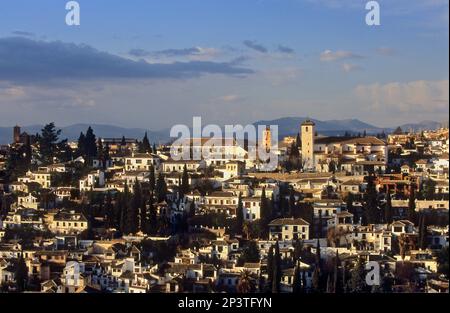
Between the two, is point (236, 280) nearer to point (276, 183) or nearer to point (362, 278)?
point (362, 278)

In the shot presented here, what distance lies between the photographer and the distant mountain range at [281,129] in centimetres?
993

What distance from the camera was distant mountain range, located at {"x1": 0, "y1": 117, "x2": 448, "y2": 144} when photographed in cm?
993

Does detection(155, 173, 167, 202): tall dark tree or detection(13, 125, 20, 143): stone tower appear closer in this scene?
detection(155, 173, 167, 202): tall dark tree

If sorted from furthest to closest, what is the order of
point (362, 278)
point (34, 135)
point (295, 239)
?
point (34, 135), point (295, 239), point (362, 278)

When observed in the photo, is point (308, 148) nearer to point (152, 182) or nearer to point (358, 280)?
point (152, 182)

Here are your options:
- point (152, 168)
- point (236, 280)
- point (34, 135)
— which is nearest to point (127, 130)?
point (152, 168)

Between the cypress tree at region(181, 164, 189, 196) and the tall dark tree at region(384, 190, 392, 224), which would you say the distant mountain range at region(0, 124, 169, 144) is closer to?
the cypress tree at region(181, 164, 189, 196)

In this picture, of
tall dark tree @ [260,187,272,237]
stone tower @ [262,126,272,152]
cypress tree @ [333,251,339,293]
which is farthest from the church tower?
cypress tree @ [333,251,339,293]

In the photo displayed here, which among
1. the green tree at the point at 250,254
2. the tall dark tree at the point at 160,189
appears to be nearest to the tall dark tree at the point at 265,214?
the green tree at the point at 250,254

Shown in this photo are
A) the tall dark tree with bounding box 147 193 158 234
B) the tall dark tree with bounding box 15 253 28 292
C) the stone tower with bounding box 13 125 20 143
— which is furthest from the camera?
the stone tower with bounding box 13 125 20 143

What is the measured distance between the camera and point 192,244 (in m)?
8.42

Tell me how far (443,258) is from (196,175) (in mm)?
3534

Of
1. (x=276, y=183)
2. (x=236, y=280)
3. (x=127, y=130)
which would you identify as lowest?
(x=236, y=280)

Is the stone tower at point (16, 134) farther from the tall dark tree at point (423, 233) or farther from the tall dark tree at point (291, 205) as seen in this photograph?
the tall dark tree at point (423, 233)
